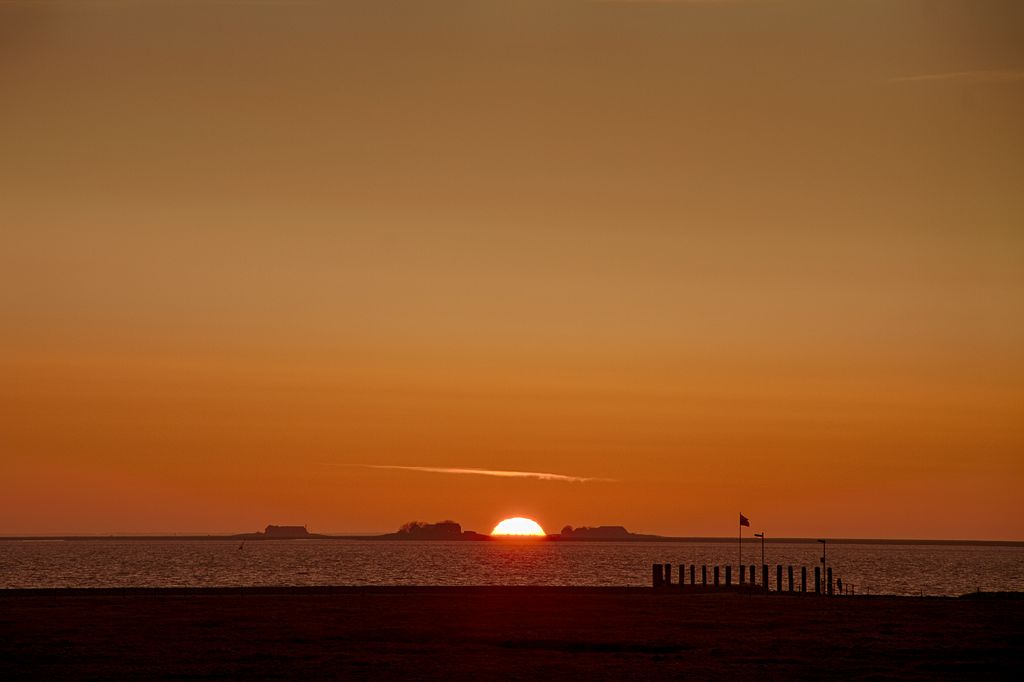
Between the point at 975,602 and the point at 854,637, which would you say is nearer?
the point at 854,637

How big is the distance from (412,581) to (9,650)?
97198 mm

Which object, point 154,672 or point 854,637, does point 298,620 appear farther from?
point 854,637

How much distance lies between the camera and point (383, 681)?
33.1 metres

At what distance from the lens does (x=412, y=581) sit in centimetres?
13375

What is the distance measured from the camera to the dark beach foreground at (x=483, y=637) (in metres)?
35.8

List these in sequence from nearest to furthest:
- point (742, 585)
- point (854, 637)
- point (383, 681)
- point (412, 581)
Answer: point (383, 681) → point (854, 637) → point (742, 585) → point (412, 581)

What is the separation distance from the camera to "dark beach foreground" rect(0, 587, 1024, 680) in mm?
35750

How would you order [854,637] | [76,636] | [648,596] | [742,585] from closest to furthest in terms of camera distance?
[76,636] → [854,637] → [648,596] → [742,585]

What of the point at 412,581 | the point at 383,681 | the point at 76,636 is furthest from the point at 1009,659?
the point at 412,581

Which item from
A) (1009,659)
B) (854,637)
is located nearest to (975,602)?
(854,637)

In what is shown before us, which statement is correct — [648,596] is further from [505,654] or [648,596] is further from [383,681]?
[383,681]

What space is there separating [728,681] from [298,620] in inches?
840

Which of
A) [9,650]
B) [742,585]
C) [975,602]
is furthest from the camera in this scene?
[742,585]

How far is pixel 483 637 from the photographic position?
145 feet
